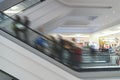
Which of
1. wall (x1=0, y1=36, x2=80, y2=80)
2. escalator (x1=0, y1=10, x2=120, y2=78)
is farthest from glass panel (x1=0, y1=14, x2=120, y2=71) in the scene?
wall (x1=0, y1=36, x2=80, y2=80)

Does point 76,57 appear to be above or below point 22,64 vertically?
below

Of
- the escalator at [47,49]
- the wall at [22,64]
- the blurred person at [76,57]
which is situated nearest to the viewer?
the wall at [22,64]

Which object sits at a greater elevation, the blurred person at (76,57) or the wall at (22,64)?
the wall at (22,64)

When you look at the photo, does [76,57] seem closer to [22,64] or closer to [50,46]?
[50,46]

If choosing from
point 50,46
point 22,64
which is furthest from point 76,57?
point 22,64

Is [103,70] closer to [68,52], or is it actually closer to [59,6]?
[68,52]

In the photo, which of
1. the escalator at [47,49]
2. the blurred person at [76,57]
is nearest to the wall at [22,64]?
the escalator at [47,49]

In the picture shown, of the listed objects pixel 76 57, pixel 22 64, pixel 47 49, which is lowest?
pixel 76 57

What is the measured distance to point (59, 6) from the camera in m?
11.7

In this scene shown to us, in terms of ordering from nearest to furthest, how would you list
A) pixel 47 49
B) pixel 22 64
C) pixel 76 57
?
pixel 22 64, pixel 47 49, pixel 76 57

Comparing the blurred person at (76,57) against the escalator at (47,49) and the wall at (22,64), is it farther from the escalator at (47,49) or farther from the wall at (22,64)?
the wall at (22,64)

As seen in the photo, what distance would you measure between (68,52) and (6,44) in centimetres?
145

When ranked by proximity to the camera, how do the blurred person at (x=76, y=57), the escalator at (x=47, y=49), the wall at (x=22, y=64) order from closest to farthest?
the wall at (x=22, y=64), the escalator at (x=47, y=49), the blurred person at (x=76, y=57)

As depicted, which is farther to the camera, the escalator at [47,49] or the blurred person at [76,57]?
the blurred person at [76,57]
